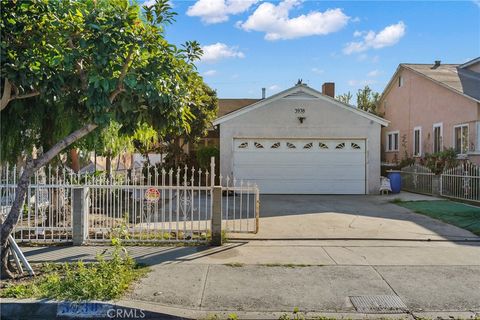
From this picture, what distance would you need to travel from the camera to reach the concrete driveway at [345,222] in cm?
827

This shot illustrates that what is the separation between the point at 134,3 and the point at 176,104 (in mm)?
1577

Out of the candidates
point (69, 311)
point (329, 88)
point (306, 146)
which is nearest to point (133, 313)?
point (69, 311)

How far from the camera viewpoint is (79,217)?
733 centimetres

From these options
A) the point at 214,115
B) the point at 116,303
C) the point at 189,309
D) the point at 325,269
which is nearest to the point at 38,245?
the point at 116,303

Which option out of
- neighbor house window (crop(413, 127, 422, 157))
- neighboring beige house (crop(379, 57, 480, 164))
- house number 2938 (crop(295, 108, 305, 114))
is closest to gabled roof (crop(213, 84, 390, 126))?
house number 2938 (crop(295, 108, 305, 114))

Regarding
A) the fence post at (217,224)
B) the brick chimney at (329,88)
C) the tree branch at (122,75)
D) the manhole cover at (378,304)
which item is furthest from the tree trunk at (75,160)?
the brick chimney at (329,88)

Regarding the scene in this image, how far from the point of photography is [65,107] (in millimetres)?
6266

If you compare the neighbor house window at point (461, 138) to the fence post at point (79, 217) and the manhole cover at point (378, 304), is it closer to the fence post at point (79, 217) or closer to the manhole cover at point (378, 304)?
the manhole cover at point (378, 304)

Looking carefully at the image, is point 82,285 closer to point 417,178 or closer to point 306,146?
point 306,146

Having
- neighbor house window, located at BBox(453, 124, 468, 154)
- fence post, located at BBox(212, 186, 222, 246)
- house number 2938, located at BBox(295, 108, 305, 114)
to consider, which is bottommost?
fence post, located at BBox(212, 186, 222, 246)

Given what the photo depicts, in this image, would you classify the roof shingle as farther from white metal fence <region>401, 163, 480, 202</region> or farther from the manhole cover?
the manhole cover

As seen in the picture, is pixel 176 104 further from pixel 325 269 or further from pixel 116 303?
pixel 325 269

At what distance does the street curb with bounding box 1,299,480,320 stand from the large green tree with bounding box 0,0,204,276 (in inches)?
45.4

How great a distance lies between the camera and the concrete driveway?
326 inches
